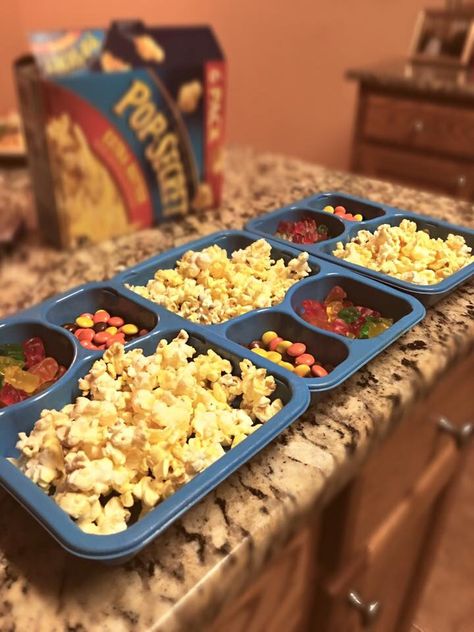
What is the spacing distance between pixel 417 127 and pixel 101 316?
1496 mm

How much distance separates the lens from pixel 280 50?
8.27 feet

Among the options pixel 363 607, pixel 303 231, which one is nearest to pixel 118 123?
pixel 303 231

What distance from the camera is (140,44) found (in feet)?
3.07

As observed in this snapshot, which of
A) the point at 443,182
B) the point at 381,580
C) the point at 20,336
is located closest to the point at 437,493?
the point at 381,580

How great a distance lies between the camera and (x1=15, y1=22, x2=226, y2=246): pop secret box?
844 millimetres

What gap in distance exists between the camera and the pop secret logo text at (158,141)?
89cm

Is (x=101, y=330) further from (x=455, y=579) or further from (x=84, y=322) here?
(x=455, y=579)

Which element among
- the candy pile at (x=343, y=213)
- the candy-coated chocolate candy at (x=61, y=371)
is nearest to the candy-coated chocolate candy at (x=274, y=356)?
the candy-coated chocolate candy at (x=61, y=371)

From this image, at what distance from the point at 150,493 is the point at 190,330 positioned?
215 mm

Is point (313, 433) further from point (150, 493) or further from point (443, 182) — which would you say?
point (443, 182)

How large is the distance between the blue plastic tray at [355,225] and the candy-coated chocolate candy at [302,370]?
0.19m

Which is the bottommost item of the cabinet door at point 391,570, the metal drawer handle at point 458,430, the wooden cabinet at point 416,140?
the cabinet door at point 391,570

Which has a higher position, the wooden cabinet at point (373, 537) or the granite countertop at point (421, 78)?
the granite countertop at point (421, 78)

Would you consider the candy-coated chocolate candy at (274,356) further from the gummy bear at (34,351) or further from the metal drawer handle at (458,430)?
the metal drawer handle at (458,430)
